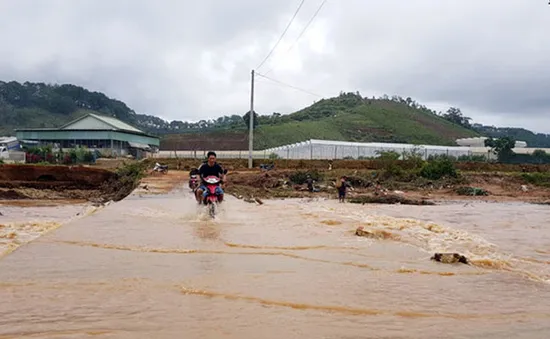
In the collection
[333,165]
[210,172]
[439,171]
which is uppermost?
[210,172]

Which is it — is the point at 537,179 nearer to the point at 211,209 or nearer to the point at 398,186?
the point at 398,186

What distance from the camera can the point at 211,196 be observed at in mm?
12414

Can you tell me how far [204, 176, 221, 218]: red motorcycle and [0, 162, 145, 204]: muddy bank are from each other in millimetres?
14127

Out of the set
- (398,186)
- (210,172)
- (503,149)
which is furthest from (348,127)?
(210,172)

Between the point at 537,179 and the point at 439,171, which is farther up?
the point at 439,171

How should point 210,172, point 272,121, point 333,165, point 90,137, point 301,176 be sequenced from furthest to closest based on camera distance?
point 272,121
point 90,137
point 333,165
point 301,176
point 210,172

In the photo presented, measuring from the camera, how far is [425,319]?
4668mm

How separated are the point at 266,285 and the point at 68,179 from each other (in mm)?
25861

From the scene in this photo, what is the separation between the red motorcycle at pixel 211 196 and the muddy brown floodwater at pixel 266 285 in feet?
5.55

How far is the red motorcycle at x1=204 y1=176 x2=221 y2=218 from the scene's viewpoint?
40.8 feet

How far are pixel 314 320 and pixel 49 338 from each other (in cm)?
219

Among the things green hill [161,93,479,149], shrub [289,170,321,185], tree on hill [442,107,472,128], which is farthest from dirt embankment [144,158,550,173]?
tree on hill [442,107,472,128]

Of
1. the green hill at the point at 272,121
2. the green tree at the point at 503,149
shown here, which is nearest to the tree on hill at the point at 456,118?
the green hill at the point at 272,121

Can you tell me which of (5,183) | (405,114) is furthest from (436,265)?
(405,114)
